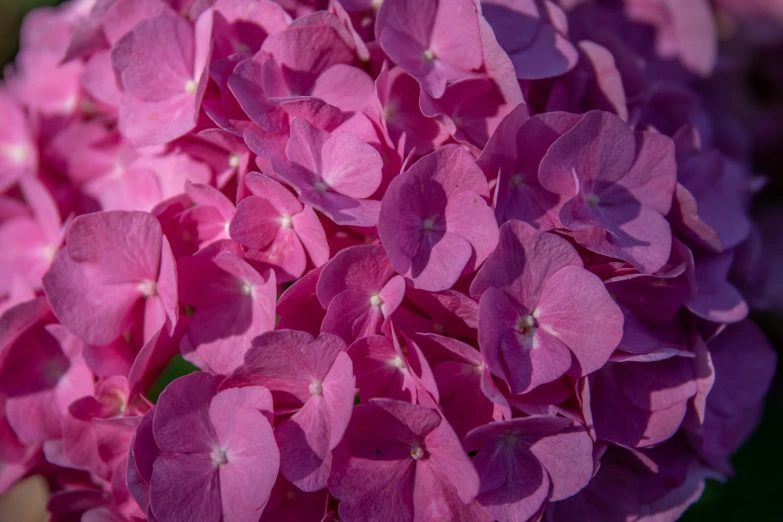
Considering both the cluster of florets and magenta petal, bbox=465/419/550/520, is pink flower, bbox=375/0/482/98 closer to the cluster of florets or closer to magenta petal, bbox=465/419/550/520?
the cluster of florets

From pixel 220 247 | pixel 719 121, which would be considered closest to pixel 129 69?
pixel 220 247

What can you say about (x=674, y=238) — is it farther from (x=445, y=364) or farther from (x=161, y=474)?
(x=161, y=474)

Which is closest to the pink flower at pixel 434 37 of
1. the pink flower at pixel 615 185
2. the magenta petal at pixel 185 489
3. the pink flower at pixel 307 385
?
the pink flower at pixel 615 185

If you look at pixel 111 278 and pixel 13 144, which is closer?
pixel 111 278

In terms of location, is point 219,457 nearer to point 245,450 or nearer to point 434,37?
point 245,450

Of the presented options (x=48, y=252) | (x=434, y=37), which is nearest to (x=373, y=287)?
(x=434, y=37)

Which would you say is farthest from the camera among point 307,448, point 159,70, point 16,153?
point 16,153

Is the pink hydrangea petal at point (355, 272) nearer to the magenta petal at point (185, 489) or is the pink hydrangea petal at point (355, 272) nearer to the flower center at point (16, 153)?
the magenta petal at point (185, 489)
